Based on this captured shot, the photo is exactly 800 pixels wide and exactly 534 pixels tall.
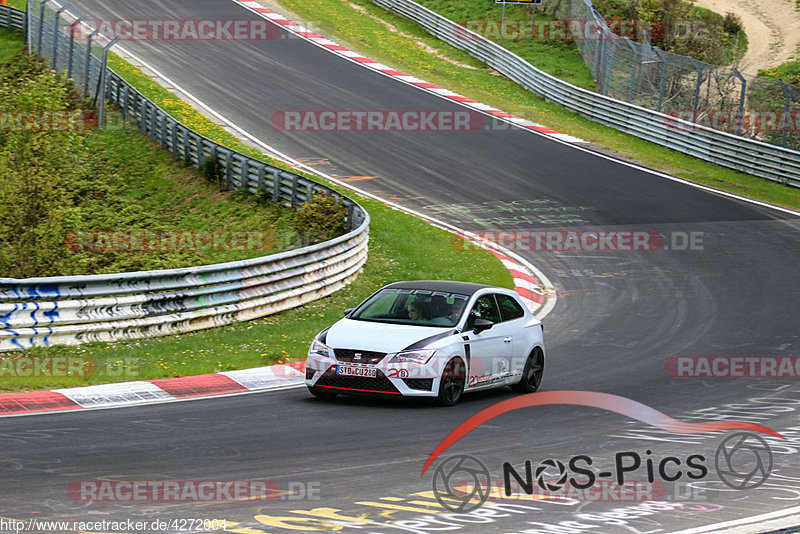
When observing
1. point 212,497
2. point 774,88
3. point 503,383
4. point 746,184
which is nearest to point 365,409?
point 503,383

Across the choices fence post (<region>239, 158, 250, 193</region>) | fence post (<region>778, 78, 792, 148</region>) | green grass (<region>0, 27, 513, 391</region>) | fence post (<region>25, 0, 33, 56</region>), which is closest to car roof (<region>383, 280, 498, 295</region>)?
green grass (<region>0, 27, 513, 391</region>)

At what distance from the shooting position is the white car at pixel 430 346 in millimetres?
11953

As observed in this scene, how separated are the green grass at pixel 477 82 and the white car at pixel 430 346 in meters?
18.1

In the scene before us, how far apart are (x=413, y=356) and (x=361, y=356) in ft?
1.93

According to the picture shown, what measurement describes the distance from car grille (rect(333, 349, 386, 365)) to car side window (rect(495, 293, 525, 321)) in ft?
7.44

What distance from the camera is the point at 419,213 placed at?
2680cm

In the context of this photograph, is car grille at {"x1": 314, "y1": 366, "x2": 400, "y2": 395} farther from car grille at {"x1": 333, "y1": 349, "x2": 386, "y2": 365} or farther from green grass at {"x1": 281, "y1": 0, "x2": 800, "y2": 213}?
green grass at {"x1": 281, "y1": 0, "x2": 800, "y2": 213}

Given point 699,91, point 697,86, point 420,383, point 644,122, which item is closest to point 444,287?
point 420,383

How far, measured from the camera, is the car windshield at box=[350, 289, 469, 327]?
1278 cm

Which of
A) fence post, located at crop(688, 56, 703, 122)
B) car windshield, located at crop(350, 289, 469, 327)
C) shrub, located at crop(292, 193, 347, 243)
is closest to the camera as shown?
Answer: car windshield, located at crop(350, 289, 469, 327)

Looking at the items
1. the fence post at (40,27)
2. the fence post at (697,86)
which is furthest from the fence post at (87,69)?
the fence post at (697,86)

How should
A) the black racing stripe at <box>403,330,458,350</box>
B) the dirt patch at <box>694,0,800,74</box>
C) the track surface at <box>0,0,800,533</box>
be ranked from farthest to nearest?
the dirt patch at <box>694,0,800,74</box>, the black racing stripe at <box>403,330,458,350</box>, the track surface at <box>0,0,800,533</box>

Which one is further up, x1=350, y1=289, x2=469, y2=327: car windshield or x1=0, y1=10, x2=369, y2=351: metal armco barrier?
x1=350, y1=289, x2=469, y2=327: car windshield

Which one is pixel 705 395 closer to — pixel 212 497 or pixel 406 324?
pixel 406 324
